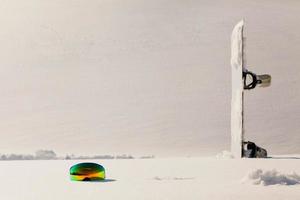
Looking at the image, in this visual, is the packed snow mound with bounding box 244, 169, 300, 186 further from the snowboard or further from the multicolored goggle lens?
the snowboard

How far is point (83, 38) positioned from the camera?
20469mm

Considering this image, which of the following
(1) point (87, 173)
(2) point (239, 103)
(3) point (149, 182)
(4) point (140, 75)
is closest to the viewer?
(3) point (149, 182)

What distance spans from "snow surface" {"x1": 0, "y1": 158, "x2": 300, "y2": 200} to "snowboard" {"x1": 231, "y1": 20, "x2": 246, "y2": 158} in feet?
2.66

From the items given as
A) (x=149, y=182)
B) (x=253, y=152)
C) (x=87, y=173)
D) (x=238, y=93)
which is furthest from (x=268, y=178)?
(x=238, y=93)

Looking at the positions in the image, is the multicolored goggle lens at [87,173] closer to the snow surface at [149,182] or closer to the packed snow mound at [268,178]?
the snow surface at [149,182]

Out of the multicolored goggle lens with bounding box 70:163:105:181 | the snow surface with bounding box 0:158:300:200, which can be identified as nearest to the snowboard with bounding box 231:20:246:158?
the snow surface with bounding box 0:158:300:200

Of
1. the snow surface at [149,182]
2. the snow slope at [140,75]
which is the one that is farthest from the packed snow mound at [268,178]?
the snow slope at [140,75]

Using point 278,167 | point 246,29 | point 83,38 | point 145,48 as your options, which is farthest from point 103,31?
point 278,167

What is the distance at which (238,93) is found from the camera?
9586 millimetres

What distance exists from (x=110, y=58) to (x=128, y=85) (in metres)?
2.38

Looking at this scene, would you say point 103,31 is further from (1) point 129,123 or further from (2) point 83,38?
(1) point 129,123

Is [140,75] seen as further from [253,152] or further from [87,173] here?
[87,173]

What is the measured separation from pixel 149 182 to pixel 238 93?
3.84 meters

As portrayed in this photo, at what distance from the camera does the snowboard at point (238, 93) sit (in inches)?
371
